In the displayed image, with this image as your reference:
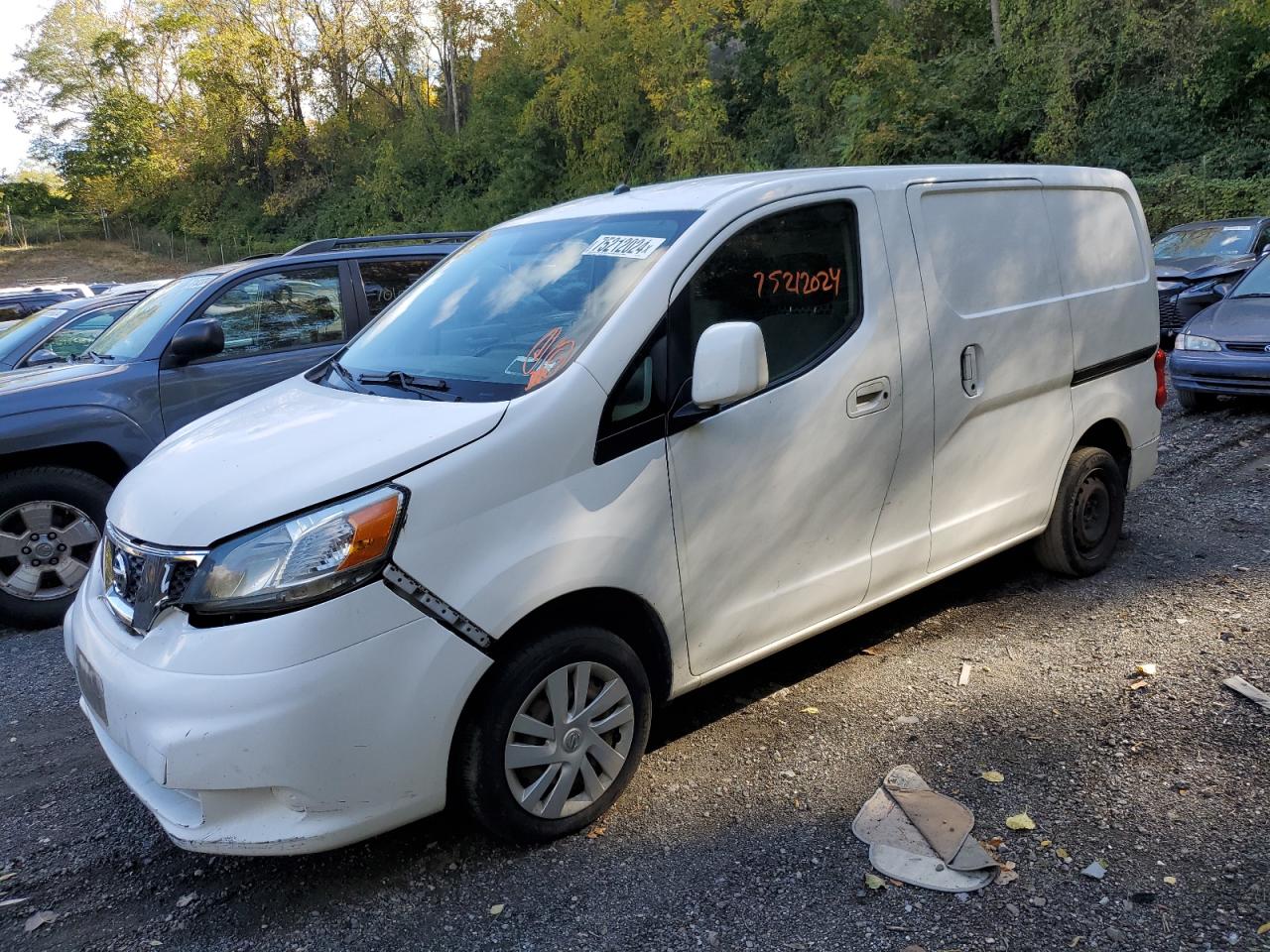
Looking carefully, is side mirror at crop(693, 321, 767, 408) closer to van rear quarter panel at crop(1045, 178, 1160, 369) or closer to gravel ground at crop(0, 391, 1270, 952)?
gravel ground at crop(0, 391, 1270, 952)

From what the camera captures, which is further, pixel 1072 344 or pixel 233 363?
pixel 233 363

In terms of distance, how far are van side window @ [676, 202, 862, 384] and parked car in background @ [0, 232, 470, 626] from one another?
360cm

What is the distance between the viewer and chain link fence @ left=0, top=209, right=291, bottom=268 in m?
56.6

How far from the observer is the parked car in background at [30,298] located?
14578mm

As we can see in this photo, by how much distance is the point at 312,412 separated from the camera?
3361 millimetres

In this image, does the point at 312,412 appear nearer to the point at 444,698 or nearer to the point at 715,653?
the point at 444,698

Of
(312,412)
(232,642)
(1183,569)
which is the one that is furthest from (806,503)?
(1183,569)

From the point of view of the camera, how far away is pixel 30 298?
1484cm

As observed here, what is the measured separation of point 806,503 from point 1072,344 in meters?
1.82

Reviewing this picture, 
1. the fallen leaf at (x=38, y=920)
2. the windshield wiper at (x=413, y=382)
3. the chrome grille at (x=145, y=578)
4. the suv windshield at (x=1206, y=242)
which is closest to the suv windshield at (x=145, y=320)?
the windshield wiper at (x=413, y=382)

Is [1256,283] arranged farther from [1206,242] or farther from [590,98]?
[590,98]

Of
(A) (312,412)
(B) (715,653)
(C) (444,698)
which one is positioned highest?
(A) (312,412)

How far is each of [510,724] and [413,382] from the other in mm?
1197

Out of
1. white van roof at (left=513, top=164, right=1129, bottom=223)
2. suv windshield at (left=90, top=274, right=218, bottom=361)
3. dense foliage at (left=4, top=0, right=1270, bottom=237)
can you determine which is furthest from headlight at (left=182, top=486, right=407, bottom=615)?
dense foliage at (left=4, top=0, right=1270, bottom=237)
